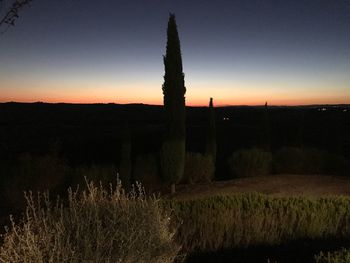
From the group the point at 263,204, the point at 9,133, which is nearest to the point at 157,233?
the point at 263,204

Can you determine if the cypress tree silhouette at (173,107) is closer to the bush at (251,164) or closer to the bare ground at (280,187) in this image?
the bare ground at (280,187)

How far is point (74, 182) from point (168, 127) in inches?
189

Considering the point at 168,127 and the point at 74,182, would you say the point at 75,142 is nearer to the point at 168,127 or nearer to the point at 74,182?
the point at 74,182

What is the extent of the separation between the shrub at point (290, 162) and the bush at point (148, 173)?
5.92 meters

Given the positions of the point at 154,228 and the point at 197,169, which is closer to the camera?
the point at 154,228

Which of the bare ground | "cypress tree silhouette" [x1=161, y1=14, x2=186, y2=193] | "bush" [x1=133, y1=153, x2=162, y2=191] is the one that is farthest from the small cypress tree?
the bare ground

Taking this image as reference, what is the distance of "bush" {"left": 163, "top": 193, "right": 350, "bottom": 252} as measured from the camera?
22.8 feet

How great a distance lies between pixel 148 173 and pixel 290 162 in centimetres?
666

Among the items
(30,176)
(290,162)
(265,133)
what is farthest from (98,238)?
(265,133)

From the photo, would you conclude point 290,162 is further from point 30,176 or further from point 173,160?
point 30,176

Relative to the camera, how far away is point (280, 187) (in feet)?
44.6

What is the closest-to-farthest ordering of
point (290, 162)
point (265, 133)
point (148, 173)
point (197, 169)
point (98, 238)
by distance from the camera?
point (98, 238) < point (197, 169) < point (148, 173) < point (290, 162) < point (265, 133)

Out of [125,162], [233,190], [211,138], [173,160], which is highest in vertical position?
[211,138]

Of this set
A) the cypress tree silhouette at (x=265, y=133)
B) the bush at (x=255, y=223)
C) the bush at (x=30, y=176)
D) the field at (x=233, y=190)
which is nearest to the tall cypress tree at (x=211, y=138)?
the field at (x=233, y=190)
